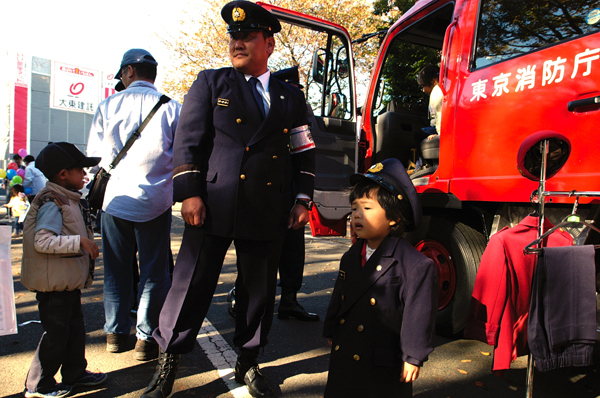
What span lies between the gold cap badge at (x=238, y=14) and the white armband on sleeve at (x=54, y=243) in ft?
4.61

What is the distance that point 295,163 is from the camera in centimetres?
257

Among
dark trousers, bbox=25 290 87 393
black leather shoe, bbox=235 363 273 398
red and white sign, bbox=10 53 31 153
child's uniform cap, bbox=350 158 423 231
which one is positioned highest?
red and white sign, bbox=10 53 31 153

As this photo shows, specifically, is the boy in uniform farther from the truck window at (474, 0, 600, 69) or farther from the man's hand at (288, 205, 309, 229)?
the truck window at (474, 0, 600, 69)

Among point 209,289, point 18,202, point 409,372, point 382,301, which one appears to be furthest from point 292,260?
point 18,202

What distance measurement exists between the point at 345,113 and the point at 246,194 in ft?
11.1

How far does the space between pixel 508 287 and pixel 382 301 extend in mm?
866

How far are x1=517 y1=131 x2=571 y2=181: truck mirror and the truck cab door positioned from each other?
2.80 meters

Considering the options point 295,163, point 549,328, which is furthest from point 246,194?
point 549,328

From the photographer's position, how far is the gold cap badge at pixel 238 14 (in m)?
2.23

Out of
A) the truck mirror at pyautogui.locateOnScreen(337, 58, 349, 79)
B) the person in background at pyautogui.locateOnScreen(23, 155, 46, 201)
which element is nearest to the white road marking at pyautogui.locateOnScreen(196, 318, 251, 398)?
the truck mirror at pyautogui.locateOnScreen(337, 58, 349, 79)

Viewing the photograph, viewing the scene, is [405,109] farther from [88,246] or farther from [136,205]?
[88,246]

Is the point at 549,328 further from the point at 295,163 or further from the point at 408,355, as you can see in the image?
the point at 295,163

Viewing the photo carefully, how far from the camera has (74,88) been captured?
1014 inches

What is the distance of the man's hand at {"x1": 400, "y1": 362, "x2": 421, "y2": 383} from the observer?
1.59m
